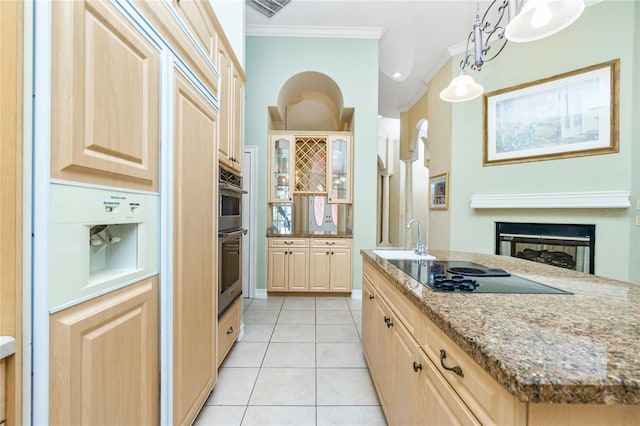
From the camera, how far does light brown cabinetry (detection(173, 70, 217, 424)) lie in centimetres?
114

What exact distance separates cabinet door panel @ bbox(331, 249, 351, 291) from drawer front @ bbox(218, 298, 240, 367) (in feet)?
5.03

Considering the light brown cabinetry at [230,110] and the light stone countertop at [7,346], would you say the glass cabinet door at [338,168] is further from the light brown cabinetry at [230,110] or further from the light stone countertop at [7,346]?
the light stone countertop at [7,346]

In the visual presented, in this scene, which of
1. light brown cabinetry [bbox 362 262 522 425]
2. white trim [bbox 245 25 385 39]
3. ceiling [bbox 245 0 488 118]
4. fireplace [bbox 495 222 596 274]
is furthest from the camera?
white trim [bbox 245 25 385 39]

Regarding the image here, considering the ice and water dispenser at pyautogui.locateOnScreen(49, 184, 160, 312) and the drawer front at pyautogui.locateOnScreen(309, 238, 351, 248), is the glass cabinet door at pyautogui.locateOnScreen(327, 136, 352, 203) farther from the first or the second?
the ice and water dispenser at pyautogui.locateOnScreen(49, 184, 160, 312)

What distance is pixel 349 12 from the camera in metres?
3.14

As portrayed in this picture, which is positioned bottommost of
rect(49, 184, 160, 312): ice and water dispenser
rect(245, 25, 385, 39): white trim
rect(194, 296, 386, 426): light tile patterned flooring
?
rect(194, 296, 386, 426): light tile patterned flooring

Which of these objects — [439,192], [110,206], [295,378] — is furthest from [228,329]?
[439,192]

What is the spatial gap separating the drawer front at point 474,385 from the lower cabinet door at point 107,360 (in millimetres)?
998

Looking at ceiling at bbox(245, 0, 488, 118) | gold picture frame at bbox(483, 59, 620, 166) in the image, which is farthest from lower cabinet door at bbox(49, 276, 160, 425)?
gold picture frame at bbox(483, 59, 620, 166)

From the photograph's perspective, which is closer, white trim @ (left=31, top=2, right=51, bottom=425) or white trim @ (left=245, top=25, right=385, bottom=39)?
white trim @ (left=31, top=2, right=51, bottom=425)

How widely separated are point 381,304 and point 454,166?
2997 mm

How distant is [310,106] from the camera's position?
15.4 ft

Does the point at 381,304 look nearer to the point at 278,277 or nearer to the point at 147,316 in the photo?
the point at 147,316

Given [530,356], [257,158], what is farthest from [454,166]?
[530,356]
